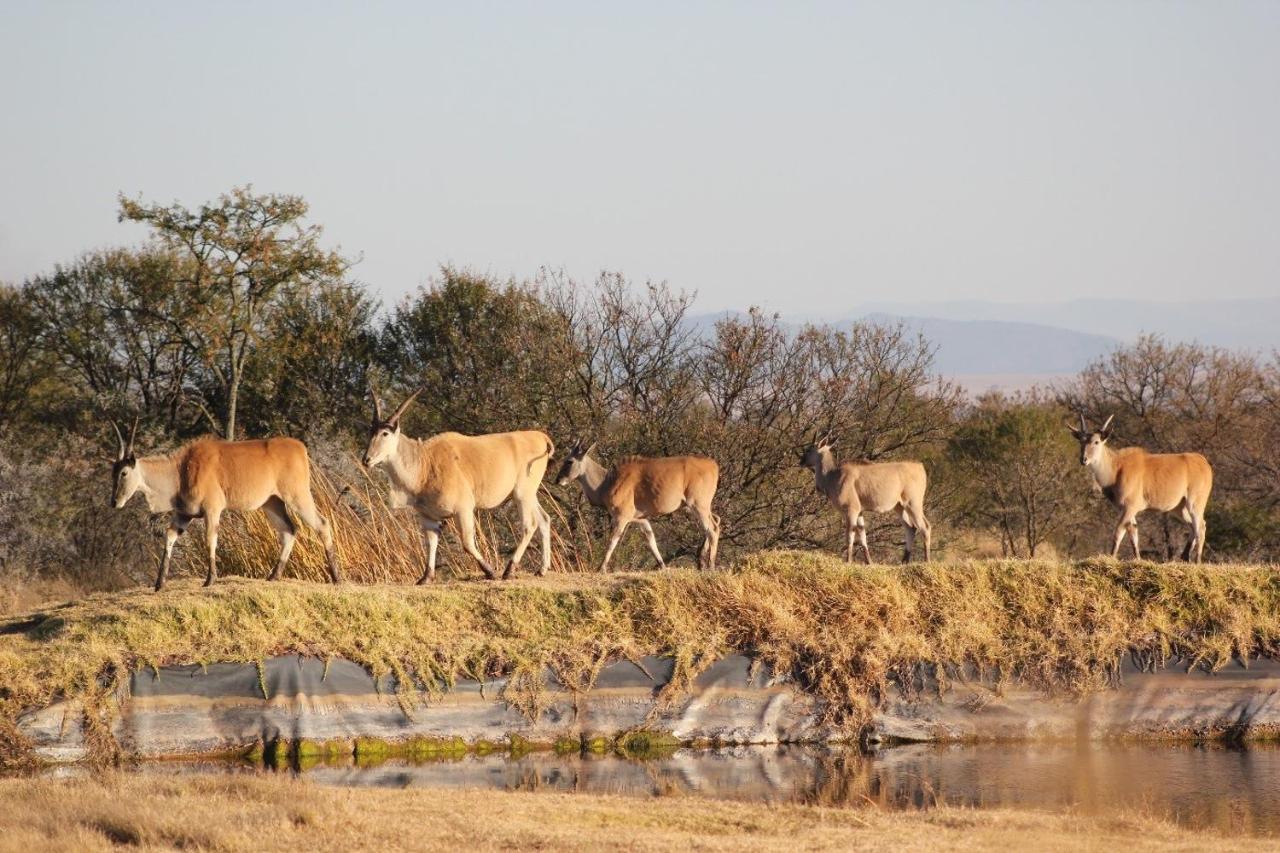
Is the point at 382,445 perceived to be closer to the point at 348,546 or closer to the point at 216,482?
the point at 216,482

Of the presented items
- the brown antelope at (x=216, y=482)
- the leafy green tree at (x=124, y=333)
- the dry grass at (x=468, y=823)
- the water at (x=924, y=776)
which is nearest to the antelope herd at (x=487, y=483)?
the brown antelope at (x=216, y=482)

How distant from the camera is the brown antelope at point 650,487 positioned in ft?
62.8

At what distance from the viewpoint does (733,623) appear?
16.1 metres

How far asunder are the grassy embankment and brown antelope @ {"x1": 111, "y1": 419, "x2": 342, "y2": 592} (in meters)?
0.75

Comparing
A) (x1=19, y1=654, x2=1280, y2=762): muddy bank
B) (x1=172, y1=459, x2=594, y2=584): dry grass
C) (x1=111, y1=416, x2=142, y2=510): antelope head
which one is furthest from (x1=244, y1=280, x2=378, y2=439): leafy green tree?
(x1=19, y1=654, x2=1280, y2=762): muddy bank

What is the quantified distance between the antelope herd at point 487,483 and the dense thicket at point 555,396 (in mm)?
4036

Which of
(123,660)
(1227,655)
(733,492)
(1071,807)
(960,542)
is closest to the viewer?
(1071,807)

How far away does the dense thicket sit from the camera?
83.8 feet

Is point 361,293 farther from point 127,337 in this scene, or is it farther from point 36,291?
point 36,291

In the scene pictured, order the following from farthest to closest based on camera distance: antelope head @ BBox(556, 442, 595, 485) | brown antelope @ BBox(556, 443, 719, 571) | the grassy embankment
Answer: antelope head @ BBox(556, 442, 595, 485) → brown antelope @ BBox(556, 443, 719, 571) → the grassy embankment

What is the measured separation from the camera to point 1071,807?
12.9 meters

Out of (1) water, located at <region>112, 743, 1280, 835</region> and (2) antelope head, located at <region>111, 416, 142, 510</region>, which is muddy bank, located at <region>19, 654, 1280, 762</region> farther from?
(2) antelope head, located at <region>111, 416, 142, 510</region>

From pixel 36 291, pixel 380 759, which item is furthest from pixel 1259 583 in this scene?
pixel 36 291

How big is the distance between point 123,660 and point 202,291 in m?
20.3
